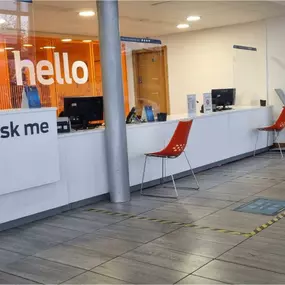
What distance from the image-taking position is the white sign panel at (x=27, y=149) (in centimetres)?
412

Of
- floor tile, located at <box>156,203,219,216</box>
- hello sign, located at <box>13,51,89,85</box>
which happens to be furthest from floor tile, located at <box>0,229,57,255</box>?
hello sign, located at <box>13,51,89,85</box>

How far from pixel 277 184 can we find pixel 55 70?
5.46m

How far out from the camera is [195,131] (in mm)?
6707

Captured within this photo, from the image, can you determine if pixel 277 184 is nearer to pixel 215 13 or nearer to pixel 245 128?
pixel 245 128

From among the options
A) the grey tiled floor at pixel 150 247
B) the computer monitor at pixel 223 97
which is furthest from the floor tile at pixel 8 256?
the computer monitor at pixel 223 97

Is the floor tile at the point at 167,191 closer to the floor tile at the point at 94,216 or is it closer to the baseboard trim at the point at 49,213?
the baseboard trim at the point at 49,213

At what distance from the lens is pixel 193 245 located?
3658 mm

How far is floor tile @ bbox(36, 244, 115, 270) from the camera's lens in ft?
11.1

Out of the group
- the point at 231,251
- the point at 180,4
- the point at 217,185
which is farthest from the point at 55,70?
the point at 231,251

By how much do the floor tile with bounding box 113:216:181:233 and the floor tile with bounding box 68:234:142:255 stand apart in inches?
15.6

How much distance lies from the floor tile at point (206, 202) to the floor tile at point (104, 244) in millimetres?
1390

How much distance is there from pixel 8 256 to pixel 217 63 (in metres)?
7.00

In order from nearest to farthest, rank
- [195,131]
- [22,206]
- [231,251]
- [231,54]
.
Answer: [231,251]
[22,206]
[195,131]
[231,54]

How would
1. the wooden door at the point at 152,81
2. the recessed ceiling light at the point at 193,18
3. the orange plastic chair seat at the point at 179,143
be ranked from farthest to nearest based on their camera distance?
the wooden door at the point at 152,81 < the recessed ceiling light at the point at 193,18 < the orange plastic chair seat at the point at 179,143
